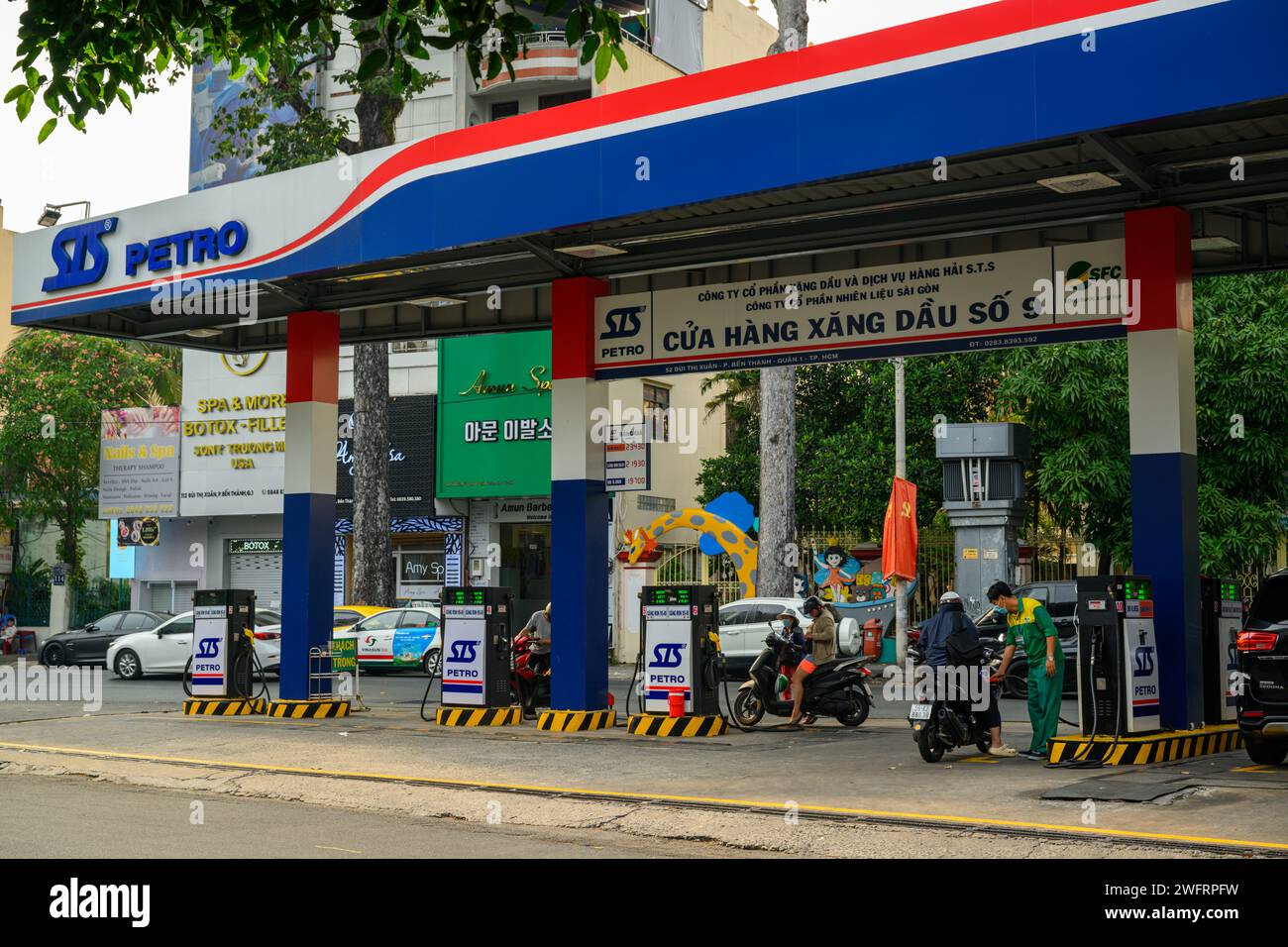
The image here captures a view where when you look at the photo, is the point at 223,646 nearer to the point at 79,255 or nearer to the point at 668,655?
the point at 79,255

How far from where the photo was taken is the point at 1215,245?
15484 mm

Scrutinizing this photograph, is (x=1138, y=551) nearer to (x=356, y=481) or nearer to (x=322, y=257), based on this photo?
(x=322, y=257)

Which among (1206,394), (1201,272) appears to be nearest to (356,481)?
(1206,394)

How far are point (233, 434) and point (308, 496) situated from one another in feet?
66.8

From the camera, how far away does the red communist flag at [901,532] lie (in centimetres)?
2800

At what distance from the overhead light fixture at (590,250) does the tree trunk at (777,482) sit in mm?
10421

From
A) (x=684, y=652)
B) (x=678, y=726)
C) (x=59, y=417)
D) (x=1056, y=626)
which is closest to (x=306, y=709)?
(x=678, y=726)

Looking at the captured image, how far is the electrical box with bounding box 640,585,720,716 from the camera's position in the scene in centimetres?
1689

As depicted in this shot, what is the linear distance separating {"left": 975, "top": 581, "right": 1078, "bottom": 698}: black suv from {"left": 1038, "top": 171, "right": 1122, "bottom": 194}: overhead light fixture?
9.79 metres

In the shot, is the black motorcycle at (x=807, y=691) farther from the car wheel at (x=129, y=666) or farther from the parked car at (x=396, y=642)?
the car wheel at (x=129, y=666)

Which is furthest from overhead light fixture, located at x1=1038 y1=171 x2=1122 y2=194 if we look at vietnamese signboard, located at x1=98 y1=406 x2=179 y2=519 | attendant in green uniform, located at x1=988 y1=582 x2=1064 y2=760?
vietnamese signboard, located at x1=98 y1=406 x2=179 y2=519

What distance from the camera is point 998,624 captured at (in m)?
23.9

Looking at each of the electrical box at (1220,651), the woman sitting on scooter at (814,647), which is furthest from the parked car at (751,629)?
the electrical box at (1220,651)
